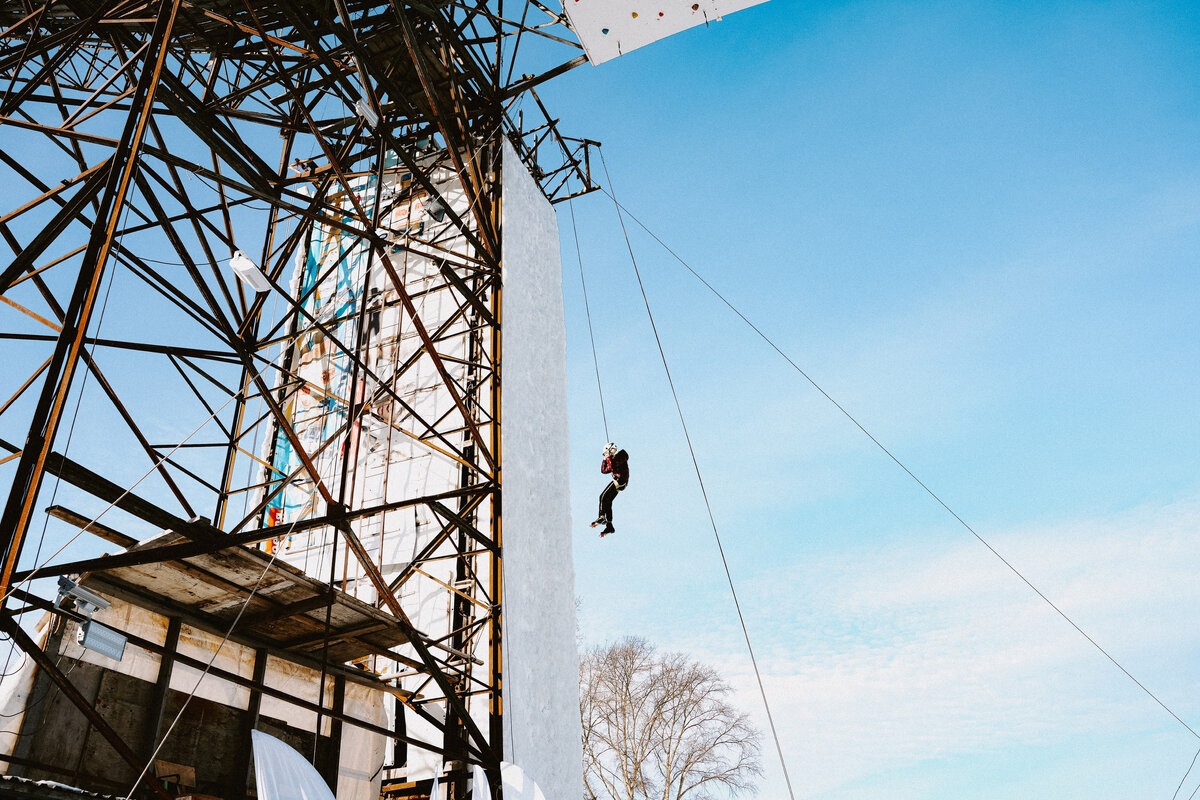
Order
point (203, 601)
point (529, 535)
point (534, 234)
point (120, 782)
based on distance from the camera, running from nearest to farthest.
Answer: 1. point (120, 782)
2. point (203, 601)
3. point (529, 535)
4. point (534, 234)

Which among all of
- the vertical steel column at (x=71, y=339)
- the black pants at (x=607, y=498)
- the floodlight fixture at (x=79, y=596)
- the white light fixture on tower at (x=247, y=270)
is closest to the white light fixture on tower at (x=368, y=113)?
the white light fixture on tower at (x=247, y=270)

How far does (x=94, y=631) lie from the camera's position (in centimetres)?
784

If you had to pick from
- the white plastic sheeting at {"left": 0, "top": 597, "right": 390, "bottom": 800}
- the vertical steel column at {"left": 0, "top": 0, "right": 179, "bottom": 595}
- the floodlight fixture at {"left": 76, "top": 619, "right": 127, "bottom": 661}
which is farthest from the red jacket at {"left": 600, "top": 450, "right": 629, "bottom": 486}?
the vertical steel column at {"left": 0, "top": 0, "right": 179, "bottom": 595}

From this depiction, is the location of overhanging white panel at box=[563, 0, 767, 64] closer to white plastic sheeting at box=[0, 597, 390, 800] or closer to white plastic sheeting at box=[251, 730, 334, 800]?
white plastic sheeting at box=[0, 597, 390, 800]

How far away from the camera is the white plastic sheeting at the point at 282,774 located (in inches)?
298

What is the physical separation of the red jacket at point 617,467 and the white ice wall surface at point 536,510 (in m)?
0.89

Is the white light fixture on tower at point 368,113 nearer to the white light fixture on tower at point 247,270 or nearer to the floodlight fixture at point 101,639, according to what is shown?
the white light fixture on tower at point 247,270

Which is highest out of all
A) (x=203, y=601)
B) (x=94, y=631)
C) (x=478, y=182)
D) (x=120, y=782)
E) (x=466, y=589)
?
(x=478, y=182)

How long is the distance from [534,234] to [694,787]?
63.7 feet

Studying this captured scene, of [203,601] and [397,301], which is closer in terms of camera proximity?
[203,601]

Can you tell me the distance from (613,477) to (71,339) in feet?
30.2

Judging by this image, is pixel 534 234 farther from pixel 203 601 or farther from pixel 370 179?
pixel 203 601

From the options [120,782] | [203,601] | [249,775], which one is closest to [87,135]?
[203,601]

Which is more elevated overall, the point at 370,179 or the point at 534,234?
the point at 370,179
